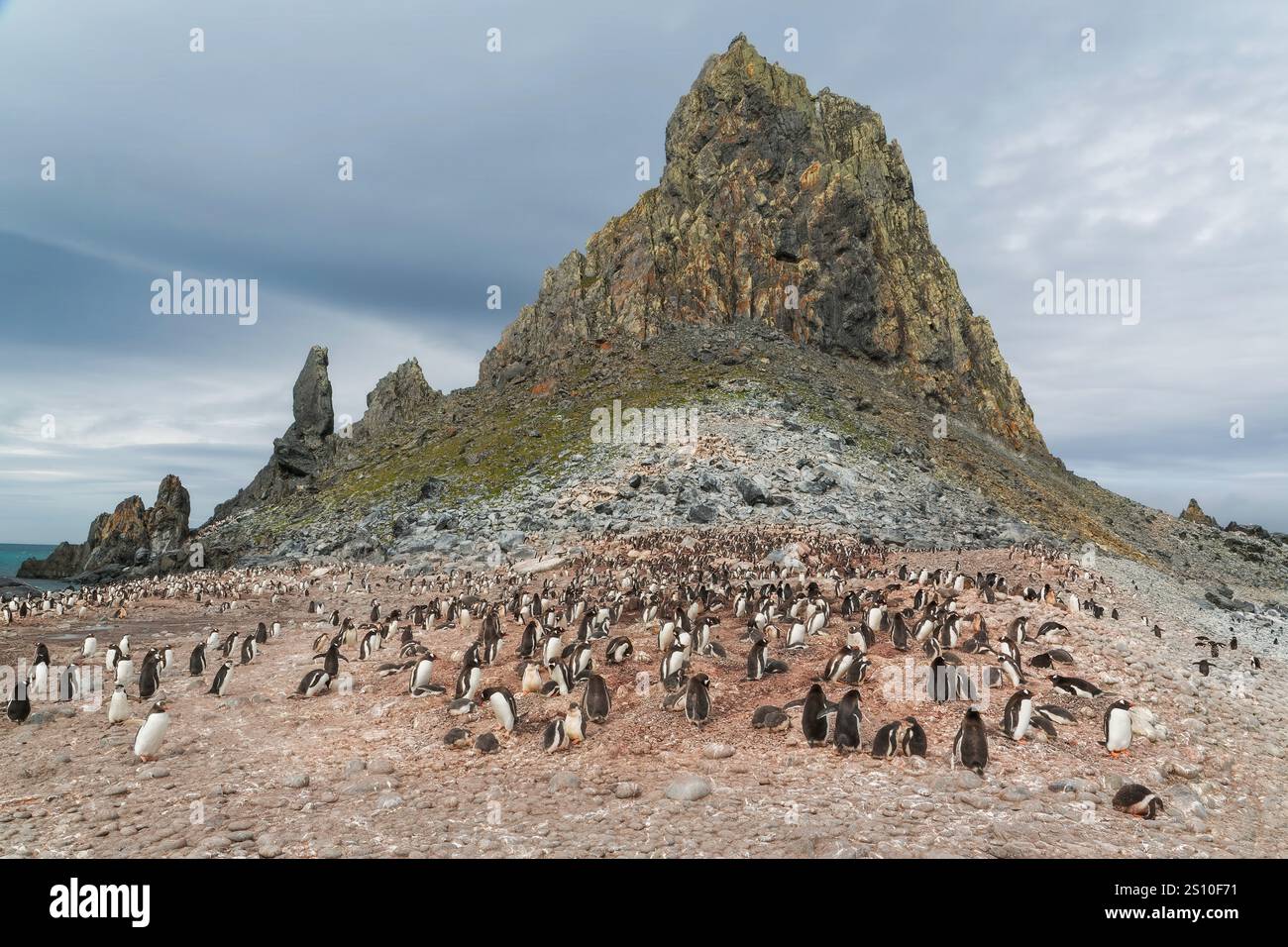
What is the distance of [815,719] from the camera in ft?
31.0

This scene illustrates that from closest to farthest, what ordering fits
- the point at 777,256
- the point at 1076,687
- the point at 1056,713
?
the point at 1056,713
the point at 1076,687
the point at 777,256

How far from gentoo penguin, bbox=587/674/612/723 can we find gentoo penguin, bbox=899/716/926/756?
4.26 meters

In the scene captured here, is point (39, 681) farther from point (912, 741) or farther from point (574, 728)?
point (912, 741)

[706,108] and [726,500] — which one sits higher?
[706,108]

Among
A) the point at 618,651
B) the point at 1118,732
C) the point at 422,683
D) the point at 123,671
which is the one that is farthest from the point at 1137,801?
the point at 123,671

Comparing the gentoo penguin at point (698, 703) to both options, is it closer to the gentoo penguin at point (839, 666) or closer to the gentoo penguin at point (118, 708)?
the gentoo penguin at point (839, 666)

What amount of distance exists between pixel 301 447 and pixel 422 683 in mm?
64959

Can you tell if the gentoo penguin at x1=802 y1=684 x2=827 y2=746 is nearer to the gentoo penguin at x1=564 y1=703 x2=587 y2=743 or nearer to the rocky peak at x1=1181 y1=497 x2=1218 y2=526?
the gentoo penguin at x1=564 y1=703 x2=587 y2=743

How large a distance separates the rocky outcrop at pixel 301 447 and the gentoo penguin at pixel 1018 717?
2443 inches

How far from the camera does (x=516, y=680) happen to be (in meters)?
13.0
